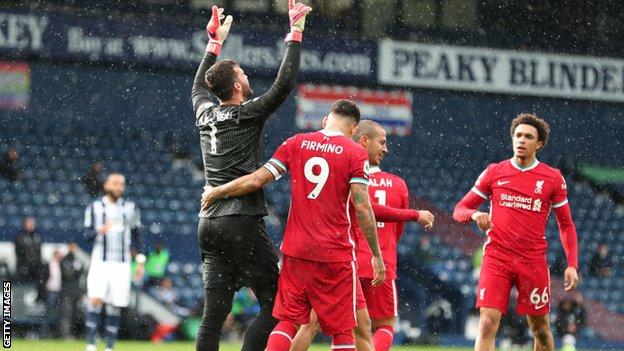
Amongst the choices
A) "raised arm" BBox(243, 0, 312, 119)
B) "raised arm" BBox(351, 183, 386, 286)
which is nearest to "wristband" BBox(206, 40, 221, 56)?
"raised arm" BBox(243, 0, 312, 119)

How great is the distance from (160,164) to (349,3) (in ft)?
17.1

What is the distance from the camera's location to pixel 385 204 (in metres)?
8.80

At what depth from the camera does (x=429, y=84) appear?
24328mm

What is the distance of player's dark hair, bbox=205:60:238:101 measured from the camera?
24.3 feet

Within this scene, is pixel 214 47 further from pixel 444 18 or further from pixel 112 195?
pixel 444 18

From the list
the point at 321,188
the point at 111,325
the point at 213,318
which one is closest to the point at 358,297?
the point at 321,188

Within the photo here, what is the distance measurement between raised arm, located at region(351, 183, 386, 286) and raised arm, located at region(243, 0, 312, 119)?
26.7 inches

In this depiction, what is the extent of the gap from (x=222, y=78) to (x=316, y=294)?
1.41 m

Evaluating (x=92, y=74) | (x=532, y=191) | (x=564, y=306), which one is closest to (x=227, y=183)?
(x=532, y=191)

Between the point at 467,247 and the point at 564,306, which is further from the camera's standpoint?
the point at 467,247

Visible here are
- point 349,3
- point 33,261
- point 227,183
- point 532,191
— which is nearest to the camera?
point 227,183

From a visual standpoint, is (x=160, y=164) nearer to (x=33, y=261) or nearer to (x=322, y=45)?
(x=322, y=45)

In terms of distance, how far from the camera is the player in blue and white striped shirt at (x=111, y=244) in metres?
12.9

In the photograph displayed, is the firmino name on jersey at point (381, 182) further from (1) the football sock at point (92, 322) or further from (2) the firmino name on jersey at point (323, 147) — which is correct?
(1) the football sock at point (92, 322)
